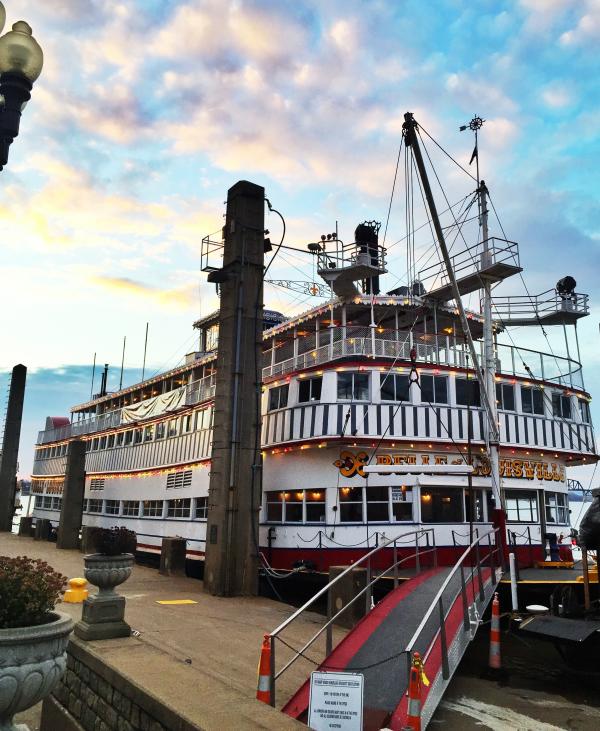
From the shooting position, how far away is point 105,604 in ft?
26.3

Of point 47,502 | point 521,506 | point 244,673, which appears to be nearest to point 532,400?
point 521,506

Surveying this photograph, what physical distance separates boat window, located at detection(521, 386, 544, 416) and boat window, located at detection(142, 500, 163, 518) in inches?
662

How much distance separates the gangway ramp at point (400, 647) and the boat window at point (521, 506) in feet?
22.0

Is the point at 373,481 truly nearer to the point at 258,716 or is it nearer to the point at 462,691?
the point at 462,691

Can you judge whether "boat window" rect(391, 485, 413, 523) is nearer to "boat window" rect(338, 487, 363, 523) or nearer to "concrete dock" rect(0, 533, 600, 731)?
"boat window" rect(338, 487, 363, 523)

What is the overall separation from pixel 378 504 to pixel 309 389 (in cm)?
426

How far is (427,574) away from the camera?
1304cm

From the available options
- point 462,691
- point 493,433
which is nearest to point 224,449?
point 493,433

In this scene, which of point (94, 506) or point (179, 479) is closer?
point (179, 479)

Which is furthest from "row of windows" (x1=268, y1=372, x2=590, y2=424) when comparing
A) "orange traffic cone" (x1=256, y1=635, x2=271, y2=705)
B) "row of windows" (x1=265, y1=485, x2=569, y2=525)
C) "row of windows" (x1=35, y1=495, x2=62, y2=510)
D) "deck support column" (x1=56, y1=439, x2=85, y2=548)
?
"row of windows" (x1=35, y1=495, x2=62, y2=510)

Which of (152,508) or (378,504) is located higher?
(378,504)

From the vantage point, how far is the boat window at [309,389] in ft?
61.5

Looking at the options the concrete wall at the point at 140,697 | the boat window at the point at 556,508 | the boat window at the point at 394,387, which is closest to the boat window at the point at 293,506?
the boat window at the point at 394,387

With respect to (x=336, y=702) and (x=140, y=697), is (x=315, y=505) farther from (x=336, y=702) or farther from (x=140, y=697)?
(x=140, y=697)
